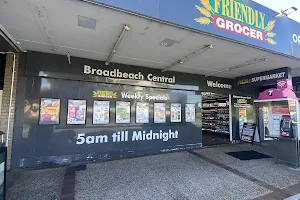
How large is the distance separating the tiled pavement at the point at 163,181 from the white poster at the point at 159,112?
5.03 ft

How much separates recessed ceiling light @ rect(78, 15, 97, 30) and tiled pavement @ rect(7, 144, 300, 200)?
311 cm

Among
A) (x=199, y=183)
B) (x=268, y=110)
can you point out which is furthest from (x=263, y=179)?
(x=268, y=110)

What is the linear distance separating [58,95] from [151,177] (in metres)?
3.41

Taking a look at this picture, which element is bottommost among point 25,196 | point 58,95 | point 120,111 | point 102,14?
point 25,196

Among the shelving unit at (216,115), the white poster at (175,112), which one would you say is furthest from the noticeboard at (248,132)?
the white poster at (175,112)

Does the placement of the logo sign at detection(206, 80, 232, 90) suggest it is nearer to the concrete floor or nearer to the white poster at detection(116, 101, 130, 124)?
the white poster at detection(116, 101, 130, 124)

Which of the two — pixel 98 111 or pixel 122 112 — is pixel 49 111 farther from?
pixel 122 112

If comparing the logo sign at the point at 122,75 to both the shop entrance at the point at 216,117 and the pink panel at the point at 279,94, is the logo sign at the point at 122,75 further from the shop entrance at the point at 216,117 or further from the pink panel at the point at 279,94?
the shop entrance at the point at 216,117

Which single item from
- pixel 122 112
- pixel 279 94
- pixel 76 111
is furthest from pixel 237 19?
pixel 76 111

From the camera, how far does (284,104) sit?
312 inches

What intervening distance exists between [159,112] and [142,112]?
0.68 metres

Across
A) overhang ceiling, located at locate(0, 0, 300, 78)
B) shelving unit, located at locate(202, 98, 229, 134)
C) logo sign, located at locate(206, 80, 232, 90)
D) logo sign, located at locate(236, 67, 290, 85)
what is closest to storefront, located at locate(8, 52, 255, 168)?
logo sign, located at locate(206, 80, 232, 90)

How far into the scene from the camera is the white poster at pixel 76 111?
5.05 meters

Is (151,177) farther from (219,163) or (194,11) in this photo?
(194,11)
